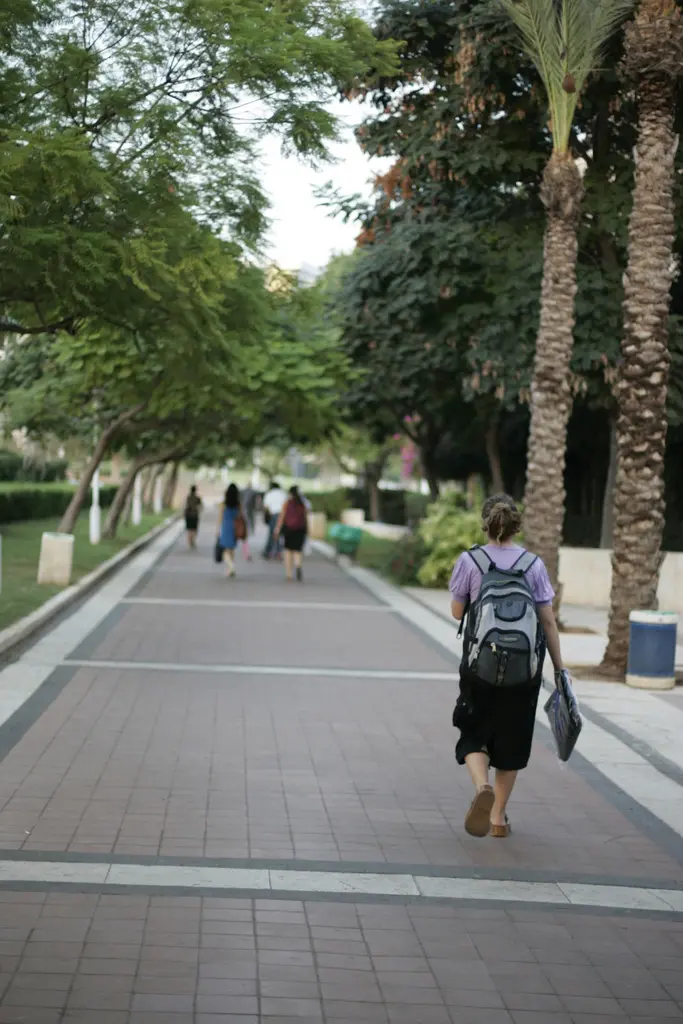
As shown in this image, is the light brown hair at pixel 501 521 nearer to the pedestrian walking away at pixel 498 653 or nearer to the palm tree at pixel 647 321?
the pedestrian walking away at pixel 498 653

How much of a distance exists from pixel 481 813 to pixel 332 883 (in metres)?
0.99

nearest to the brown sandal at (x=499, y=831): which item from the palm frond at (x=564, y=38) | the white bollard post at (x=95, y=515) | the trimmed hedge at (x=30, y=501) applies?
the palm frond at (x=564, y=38)

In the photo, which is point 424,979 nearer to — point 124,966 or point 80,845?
point 124,966

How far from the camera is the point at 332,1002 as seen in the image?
5.38m

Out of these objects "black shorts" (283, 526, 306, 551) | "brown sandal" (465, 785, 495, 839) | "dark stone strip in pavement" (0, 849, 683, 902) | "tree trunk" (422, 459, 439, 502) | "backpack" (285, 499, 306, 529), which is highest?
"tree trunk" (422, 459, 439, 502)

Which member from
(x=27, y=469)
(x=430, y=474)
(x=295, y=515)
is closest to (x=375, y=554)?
(x=430, y=474)

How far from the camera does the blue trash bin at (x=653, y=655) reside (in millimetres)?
14656

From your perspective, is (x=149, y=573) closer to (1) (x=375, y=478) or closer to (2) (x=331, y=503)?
(1) (x=375, y=478)

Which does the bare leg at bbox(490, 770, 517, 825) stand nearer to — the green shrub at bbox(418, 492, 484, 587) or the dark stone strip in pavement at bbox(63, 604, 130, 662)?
the dark stone strip in pavement at bbox(63, 604, 130, 662)

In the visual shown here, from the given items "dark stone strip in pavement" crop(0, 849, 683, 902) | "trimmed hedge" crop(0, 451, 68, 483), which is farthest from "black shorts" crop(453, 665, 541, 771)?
"trimmed hedge" crop(0, 451, 68, 483)

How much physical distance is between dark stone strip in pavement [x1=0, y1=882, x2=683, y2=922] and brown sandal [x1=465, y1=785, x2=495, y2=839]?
2.82 ft

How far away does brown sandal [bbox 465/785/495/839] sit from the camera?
302 inches

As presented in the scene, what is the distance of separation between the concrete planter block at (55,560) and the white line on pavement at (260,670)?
8.61 meters

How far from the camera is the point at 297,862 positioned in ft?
24.3
